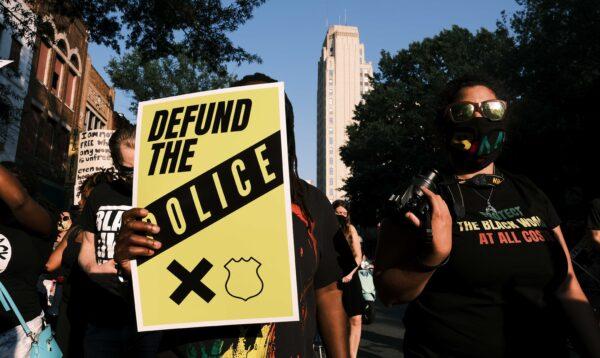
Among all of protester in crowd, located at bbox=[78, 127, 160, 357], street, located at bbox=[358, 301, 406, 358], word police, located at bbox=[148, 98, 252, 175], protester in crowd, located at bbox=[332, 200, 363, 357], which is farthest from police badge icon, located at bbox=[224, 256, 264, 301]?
Result: street, located at bbox=[358, 301, 406, 358]

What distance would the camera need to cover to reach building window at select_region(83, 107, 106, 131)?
80.0 feet

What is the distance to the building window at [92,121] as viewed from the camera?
80.0ft

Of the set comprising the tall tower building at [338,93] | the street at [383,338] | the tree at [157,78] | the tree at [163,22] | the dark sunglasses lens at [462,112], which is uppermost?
the tall tower building at [338,93]

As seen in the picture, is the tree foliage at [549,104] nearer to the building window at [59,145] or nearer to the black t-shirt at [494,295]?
the black t-shirt at [494,295]

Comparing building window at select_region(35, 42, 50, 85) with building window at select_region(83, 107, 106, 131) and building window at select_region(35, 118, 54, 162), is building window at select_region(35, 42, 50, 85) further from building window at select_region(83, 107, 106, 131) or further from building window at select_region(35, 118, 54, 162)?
building window at select_region(83, 107, 106, 131)

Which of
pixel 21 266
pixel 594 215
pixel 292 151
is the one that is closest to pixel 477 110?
pixel 292 151

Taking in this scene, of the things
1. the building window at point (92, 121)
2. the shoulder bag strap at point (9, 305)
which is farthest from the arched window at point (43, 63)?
the shoulder bag strap at point (9, 305)

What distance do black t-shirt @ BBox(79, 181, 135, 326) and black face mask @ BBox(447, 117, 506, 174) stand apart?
5.71ft

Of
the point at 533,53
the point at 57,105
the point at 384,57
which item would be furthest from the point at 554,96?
the point at 57,105

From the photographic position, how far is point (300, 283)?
5.30 feet

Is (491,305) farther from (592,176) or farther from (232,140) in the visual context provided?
(592,176)

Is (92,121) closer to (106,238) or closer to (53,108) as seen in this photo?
(53,108)

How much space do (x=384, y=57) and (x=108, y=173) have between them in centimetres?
3042

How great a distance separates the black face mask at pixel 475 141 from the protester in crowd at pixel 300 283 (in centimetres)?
58
